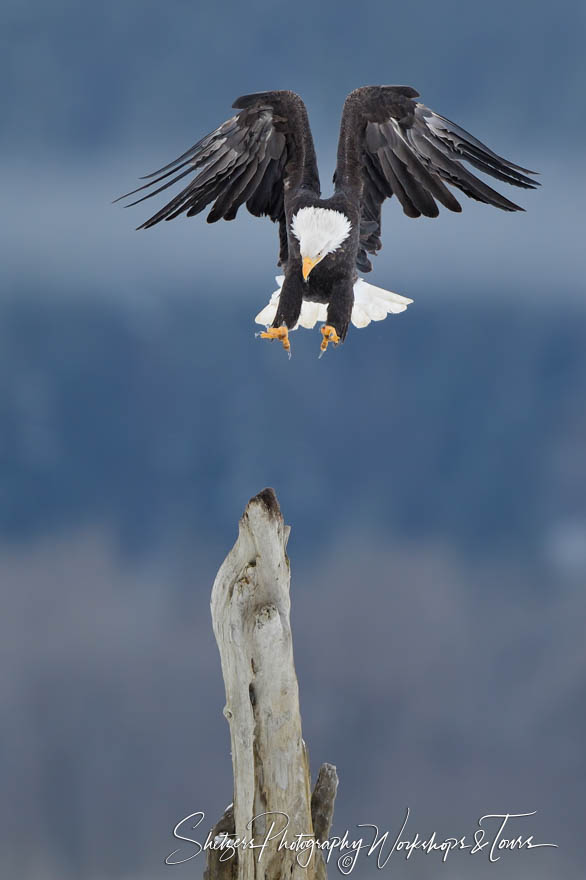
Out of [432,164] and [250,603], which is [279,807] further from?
[432,164]

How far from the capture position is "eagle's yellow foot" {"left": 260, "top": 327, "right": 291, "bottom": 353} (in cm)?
425

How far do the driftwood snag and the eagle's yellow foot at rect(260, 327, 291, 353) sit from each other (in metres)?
0.70

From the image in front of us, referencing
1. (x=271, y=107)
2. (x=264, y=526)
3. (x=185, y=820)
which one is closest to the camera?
(x=264, y=526)

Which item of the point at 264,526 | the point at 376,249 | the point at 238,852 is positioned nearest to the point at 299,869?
the point at 238,852

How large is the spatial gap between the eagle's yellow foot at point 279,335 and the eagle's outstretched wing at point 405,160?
914 mm

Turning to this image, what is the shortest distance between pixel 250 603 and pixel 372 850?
127cm

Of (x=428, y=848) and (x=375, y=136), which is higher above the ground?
(x=375, y=136)

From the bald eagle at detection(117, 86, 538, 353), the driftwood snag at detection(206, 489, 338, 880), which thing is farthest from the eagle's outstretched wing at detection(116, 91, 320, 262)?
the driftwood snag at detection(206, 489, 338, 880)

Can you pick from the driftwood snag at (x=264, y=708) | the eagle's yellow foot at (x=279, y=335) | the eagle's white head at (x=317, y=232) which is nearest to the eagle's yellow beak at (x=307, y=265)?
→ the eagle's white head at (x=317, y=232)

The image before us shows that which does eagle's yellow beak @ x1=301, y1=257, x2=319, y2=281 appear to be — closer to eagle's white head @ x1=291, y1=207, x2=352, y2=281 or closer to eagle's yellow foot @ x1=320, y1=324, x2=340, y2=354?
eagle's white head @ x1=291, y1=207, x2=352, y2=281

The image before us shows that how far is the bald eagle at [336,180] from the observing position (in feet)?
14.5

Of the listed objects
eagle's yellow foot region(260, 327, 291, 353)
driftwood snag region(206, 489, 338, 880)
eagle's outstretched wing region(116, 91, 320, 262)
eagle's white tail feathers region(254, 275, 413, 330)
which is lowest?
driftwood snag region(206, 489, 338, 880)

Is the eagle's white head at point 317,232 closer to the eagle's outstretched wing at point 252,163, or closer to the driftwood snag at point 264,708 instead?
the eagle's outstretched wing at point 252,163

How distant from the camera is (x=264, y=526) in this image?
3.99 metres
